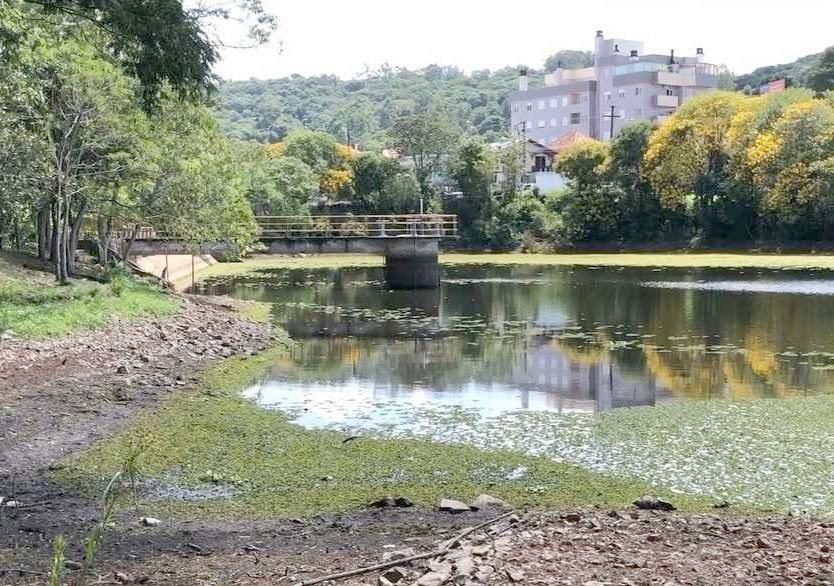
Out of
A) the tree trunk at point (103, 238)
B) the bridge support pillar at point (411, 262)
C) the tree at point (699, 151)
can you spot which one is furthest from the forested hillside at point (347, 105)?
the tree trunk at point (103, 238)

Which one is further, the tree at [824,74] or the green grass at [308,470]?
the tree at [824,74]

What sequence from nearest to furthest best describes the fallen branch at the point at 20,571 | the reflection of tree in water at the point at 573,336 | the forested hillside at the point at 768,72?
1. the fallen branch at the point at 20,571
2. the reflection of tree in water at the point at 573,336
3. the forested hillside at the point at 768,72

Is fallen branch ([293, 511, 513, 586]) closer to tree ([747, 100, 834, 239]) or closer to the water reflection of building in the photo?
the water reflection of building

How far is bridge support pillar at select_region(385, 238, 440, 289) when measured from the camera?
139 ft

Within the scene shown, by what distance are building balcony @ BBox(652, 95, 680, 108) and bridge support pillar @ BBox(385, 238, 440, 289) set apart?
69.7 m

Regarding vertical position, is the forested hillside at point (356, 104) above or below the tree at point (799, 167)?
above

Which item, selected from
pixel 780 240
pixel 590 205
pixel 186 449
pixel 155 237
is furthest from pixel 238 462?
pixel 590 205

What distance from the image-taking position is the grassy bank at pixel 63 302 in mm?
17797

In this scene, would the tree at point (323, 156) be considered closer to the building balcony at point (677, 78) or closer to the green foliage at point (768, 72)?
the building balcony at point (677, 78)

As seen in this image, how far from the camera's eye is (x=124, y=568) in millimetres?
6441

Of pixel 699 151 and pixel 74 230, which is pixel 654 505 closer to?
pixel 74 230

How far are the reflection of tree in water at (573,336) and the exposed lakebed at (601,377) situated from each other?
0.23ft

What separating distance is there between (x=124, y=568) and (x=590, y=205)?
210 ft

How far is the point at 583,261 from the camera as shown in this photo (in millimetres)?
58250
